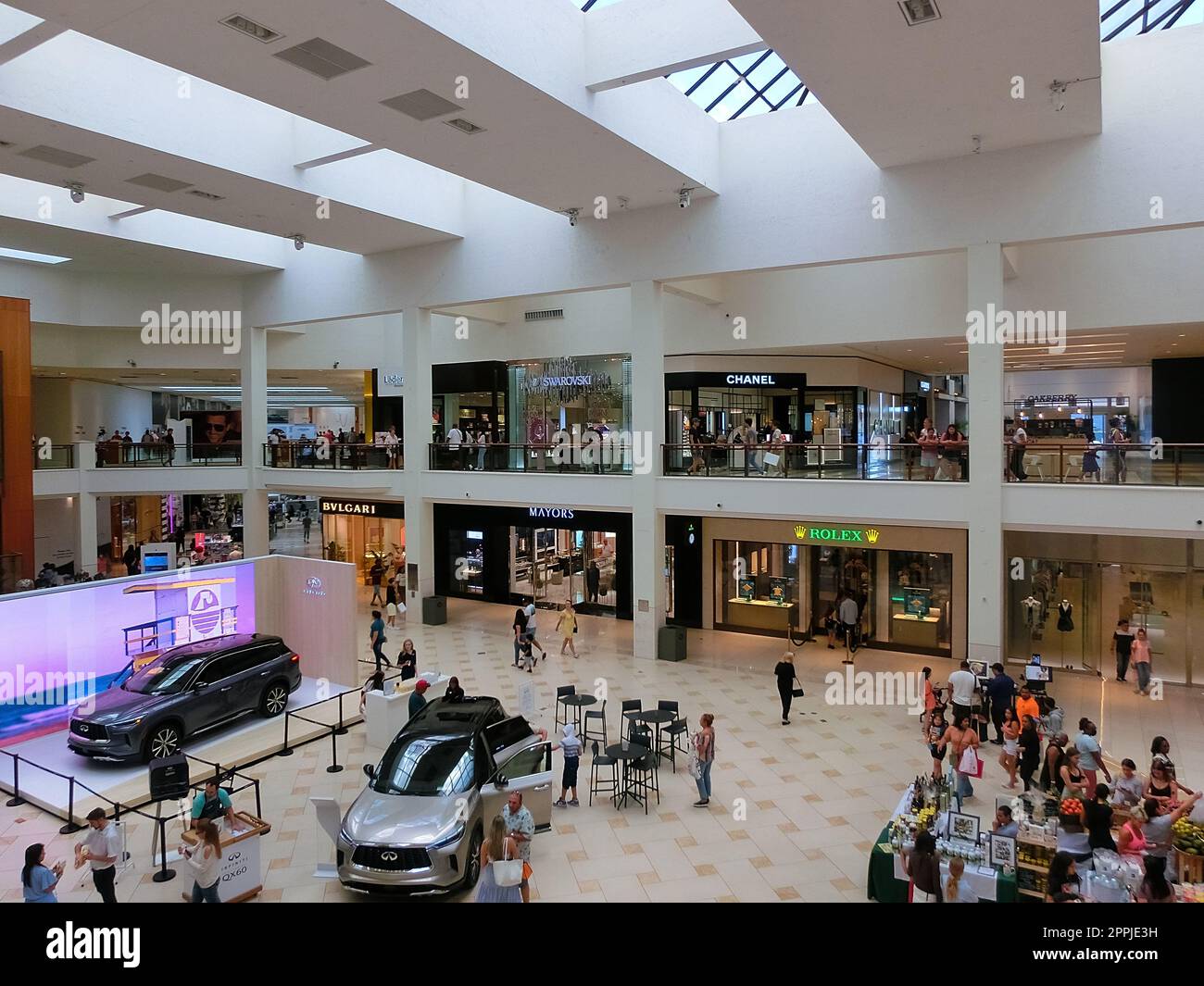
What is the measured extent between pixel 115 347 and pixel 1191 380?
103 ft

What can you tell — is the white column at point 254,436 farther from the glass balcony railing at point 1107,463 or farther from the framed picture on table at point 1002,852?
the framed picture on table at point 1002,852

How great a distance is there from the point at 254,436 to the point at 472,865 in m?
19.8

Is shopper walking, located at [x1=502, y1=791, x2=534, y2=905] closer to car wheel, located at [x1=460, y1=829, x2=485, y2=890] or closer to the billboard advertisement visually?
car wheel, located at [x1=460, y1=829, x2=485, y2=890]

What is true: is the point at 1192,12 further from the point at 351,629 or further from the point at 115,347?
the point at 115,347

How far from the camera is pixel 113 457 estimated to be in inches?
934

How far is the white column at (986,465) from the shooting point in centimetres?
1407

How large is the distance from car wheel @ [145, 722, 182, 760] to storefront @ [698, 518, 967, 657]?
12.0 m

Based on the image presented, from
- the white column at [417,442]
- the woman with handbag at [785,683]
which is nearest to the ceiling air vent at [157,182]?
the white column at [417,442]

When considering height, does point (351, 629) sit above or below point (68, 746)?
above

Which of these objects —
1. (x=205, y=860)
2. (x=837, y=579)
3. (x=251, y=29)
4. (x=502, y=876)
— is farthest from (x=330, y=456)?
(x=502, y=876)

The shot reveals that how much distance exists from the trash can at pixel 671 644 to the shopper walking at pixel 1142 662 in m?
8.41

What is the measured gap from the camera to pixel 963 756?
9.69m

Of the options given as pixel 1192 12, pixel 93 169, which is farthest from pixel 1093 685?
pixel 93 169

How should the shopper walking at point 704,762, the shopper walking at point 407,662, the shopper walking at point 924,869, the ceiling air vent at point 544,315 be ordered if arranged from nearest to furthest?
the shopper walking at point 924,869, the shopper walking at point 704,762, the shopper walking at point 407,662, the ceiling air vent at point 544,315
